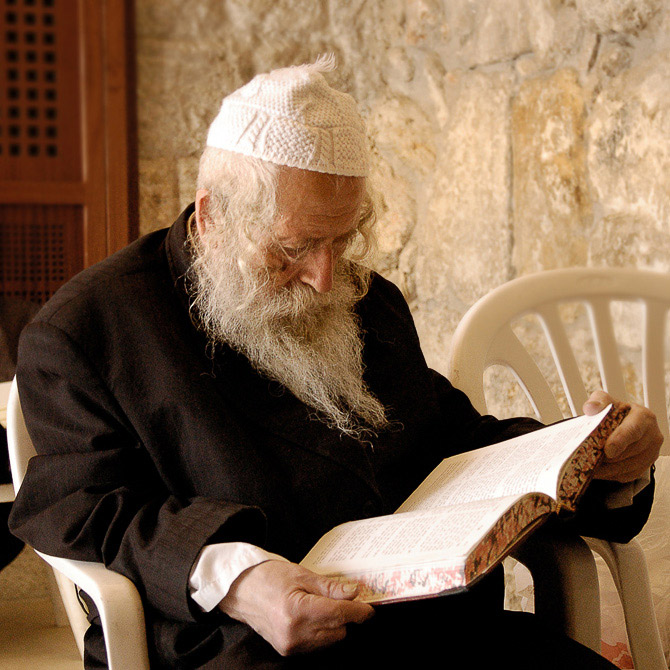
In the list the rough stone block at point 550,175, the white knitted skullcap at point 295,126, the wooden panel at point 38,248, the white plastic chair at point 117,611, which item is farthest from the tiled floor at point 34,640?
the rough stone block at point 550,175

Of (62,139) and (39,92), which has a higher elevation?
(39,92)

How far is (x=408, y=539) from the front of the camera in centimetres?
100

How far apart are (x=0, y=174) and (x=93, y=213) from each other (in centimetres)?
33

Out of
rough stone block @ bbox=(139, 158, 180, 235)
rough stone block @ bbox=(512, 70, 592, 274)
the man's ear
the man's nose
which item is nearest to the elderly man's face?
the man's nose

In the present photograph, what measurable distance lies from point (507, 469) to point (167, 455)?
0.50 metres

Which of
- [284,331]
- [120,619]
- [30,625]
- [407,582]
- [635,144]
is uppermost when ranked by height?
[635,144]

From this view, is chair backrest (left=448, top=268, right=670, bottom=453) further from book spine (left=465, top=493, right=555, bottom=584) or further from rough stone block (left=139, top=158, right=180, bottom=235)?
rough stone block (left=139, top=158, right=180, bottom=235)

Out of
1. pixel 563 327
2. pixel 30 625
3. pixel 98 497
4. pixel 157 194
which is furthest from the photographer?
pixel 157 194

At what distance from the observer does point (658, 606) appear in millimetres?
1449

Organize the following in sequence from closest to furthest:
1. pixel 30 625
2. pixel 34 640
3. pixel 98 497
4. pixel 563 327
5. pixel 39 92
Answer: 1. pixel 98 497
2. pixel 563 327
3. pixel 34 640
4. pixel 30 625
5. pixel 39 92

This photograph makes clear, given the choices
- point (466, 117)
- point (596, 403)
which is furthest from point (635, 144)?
point (596, 403)

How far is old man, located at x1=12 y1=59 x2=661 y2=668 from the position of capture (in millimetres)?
1052

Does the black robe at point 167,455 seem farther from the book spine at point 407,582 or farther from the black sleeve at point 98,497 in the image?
the book spine at point 407,582

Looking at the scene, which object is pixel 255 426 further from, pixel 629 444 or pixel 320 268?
pixel 629 444
